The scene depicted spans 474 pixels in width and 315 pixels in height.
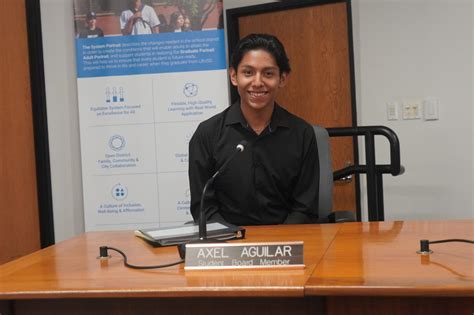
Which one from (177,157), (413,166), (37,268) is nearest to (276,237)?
(37,268)

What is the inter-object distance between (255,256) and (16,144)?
2.73 m

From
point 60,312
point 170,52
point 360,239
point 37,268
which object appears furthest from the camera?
point 170,52

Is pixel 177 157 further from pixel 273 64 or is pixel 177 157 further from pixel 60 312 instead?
pixel 60 312

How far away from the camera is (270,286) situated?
1.16 m

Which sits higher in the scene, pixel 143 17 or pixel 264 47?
pixel 143 17

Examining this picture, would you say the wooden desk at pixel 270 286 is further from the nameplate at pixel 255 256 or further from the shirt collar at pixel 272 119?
the shirt collar at pixel 272 119

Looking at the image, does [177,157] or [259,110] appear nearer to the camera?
[259,110]

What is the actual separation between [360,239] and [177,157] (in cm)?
187

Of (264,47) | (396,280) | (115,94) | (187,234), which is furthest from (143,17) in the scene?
(396,280)

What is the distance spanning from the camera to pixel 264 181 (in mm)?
2201

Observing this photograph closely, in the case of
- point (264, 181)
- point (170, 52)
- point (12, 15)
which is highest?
point (12, 15)

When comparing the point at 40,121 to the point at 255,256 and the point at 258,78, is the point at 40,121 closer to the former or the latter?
the point at 258,78

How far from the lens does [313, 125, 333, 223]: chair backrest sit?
7.31ft

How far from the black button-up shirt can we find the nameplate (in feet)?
2.68
